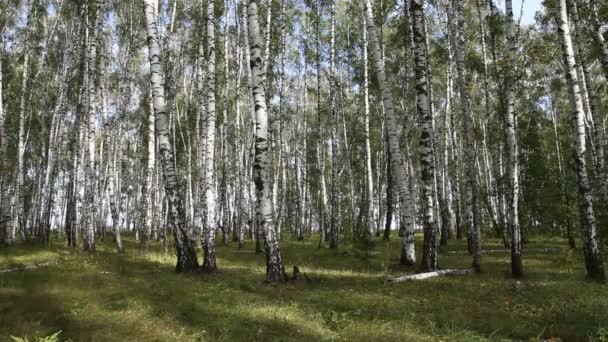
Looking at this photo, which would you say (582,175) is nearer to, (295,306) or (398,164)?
(398,164)

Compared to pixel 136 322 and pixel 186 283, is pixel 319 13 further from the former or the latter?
pixel 136 322

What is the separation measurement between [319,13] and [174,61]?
10.0 metres

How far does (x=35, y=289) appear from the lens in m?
9.38

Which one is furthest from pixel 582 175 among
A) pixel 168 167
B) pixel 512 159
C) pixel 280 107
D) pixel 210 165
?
pixel 280 107

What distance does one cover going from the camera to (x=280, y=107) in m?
24.9

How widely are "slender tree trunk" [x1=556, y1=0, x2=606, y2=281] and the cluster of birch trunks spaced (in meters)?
0.05

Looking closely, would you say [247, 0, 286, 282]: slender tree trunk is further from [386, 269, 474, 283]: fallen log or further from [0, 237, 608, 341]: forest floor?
[386, 269, 474, 283]: fallen log

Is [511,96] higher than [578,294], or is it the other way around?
[511,96]

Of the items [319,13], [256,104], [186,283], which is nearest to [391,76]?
[319,13]

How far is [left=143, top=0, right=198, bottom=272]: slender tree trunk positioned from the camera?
11.8 m

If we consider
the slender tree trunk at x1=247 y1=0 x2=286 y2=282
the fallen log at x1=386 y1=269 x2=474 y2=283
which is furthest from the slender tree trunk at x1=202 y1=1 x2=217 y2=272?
the fallen log at x1=386 y1=269 x2=474 y2=283

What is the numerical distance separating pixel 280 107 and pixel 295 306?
58.3ft

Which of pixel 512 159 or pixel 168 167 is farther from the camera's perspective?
pixel 512 159

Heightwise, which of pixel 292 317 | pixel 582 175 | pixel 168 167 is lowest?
pixel 292 317
